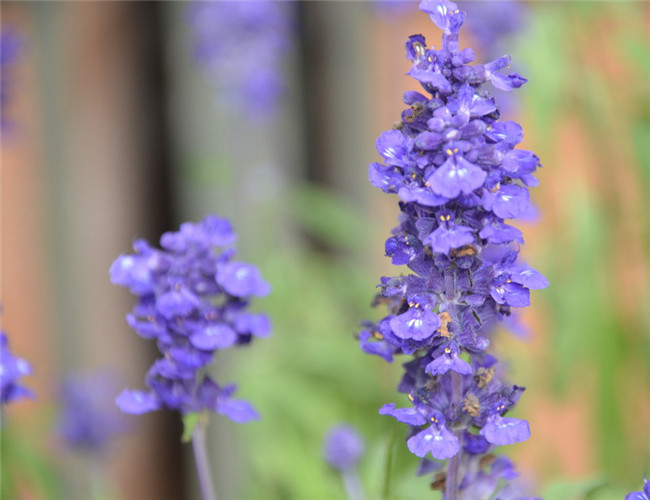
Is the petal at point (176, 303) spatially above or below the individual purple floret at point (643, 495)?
above

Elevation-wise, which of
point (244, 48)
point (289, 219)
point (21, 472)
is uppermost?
point (244, 48)

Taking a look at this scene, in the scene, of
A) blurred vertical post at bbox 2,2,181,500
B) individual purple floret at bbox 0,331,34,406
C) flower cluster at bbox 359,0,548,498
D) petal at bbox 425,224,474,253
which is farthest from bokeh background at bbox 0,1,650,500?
petal at bbox 425,224,474,253

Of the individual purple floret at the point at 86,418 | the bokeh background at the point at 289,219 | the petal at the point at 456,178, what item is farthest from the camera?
the individual purple floret at the point at 86,418

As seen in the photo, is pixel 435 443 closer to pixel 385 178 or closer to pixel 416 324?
pixel 416 324

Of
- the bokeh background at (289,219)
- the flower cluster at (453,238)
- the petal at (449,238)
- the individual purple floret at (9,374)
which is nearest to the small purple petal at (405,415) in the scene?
the flower cluster at (453,238)

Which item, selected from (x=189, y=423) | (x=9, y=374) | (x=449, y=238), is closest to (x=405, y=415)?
(x=449, y=238)

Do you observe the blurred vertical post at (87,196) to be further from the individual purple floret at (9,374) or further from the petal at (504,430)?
the petal at (504,430)

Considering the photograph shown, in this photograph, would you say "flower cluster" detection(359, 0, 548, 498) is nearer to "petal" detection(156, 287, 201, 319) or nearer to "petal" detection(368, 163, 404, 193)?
"petal" detection(368, 163, 404, 193)
